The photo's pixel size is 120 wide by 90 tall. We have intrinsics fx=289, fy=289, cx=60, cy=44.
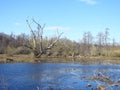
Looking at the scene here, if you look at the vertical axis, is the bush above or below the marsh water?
above

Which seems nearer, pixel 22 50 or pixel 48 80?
pixel 48 80

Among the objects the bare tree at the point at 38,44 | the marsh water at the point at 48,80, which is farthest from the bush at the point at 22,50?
the marsh water at the point at 48,80

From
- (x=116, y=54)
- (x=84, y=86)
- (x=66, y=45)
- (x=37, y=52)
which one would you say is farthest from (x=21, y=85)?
(x=116, y=54)

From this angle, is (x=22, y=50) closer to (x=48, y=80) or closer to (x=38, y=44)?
(x=38, y=44)

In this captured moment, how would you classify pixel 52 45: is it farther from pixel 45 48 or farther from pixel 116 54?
pixel 116 54

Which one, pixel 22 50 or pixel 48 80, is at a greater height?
pixel 22 50

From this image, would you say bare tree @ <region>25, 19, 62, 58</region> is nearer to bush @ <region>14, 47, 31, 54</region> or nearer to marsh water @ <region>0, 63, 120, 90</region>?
bush @ <region>14, 47, 31, 54</region>

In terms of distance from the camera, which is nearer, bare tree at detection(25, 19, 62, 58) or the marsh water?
the marsh water

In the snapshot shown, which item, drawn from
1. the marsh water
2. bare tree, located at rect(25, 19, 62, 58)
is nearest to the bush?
bare tree, located at rect(25, 19, 62, 58)

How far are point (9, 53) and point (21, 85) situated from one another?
33718 mm

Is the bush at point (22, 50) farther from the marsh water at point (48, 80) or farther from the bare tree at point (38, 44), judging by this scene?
the marsh water at point (48, 80)

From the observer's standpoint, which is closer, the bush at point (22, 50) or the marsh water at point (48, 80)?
the marsh water at point (48, 80)

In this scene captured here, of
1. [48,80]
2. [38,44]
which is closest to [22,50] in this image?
[38,44]

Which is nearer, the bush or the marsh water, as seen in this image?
the marsh water
